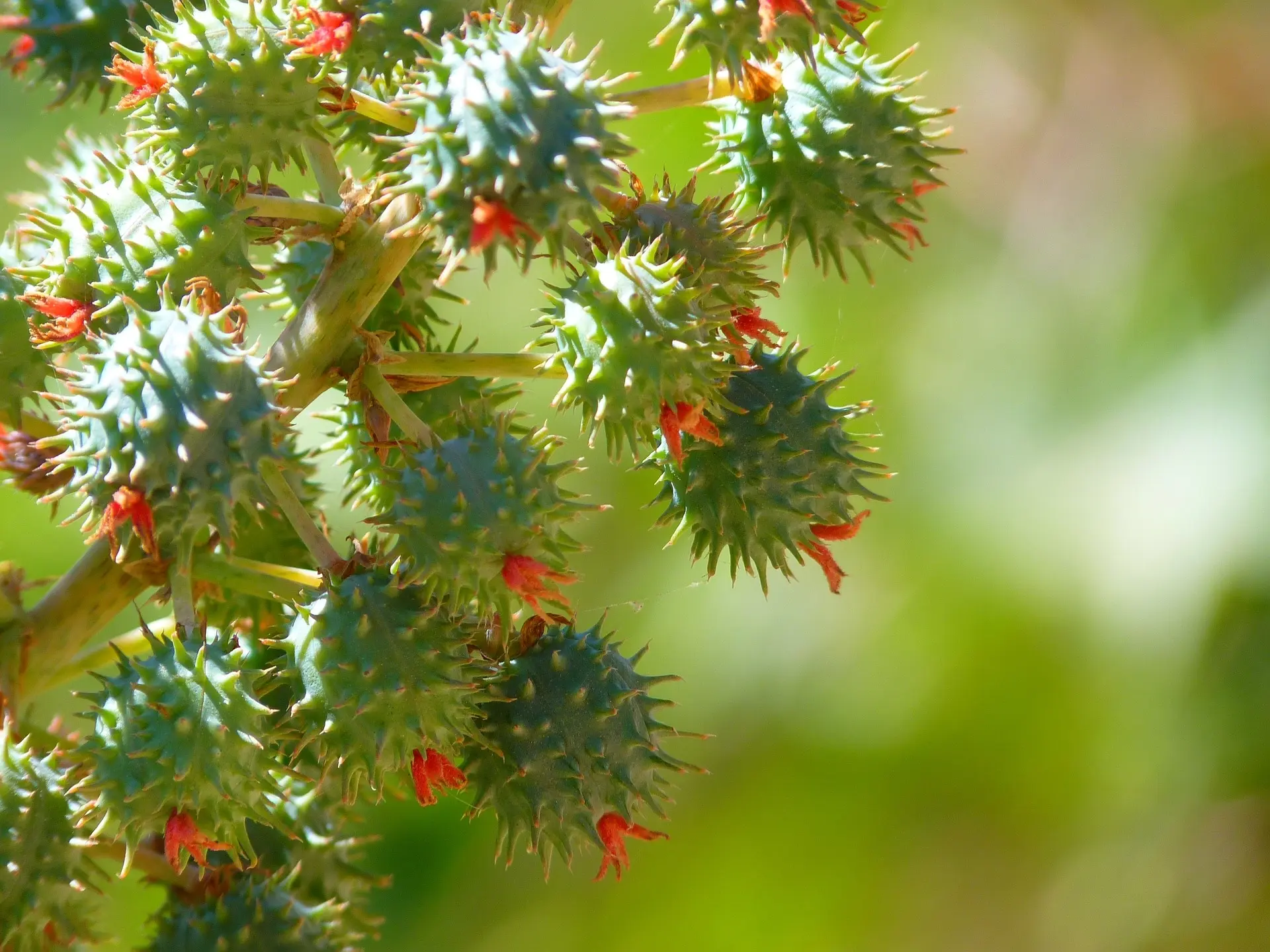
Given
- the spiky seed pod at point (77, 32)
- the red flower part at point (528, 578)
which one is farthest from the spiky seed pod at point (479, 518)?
the spiky seed pod at point (77, 32)

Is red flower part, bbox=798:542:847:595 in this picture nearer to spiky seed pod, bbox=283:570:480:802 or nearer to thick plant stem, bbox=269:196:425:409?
spiky seed pod, bbox=283:570:480:802

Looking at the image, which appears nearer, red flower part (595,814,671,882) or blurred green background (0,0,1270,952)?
red flower part (595,814,671,882)

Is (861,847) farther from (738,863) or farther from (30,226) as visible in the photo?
(30,226)

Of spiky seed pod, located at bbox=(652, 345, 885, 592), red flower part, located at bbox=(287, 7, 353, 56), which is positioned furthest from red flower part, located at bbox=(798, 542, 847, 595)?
red flower part, located at bbox=(287, 7, 353, 56)

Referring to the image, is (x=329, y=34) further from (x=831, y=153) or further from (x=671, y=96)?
(x=831, y=153)

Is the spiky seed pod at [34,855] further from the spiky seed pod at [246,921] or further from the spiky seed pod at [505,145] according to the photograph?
the spiky seed pod at [505,145]

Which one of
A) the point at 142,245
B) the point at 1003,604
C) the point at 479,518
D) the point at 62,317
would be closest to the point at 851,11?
the point at 479,518

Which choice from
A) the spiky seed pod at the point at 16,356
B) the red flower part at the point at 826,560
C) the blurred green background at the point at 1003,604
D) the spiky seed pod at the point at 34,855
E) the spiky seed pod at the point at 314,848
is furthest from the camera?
the blurred green background at the point at 1003,604

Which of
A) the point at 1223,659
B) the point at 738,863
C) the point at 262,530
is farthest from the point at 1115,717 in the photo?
the point at 262,530
